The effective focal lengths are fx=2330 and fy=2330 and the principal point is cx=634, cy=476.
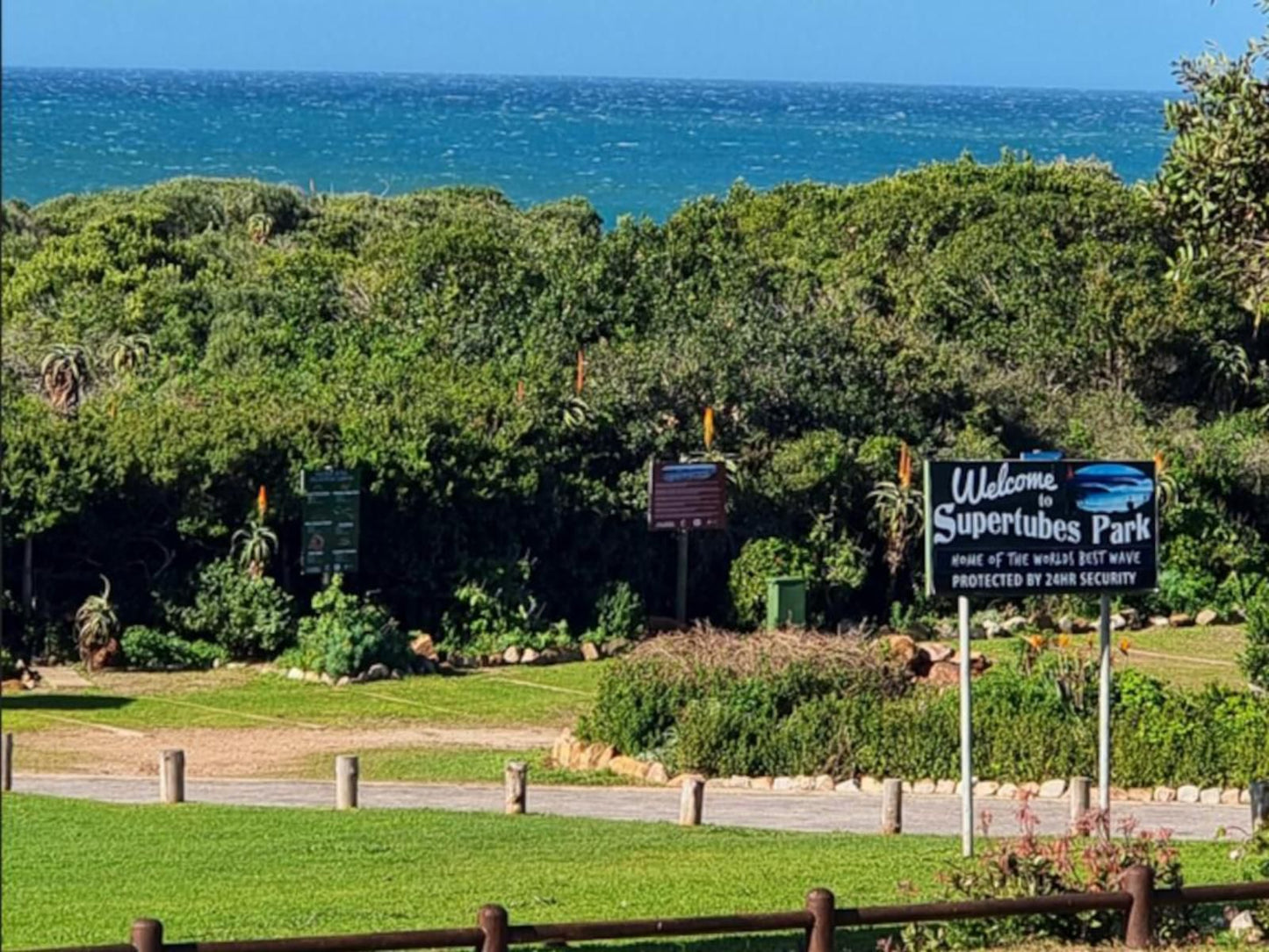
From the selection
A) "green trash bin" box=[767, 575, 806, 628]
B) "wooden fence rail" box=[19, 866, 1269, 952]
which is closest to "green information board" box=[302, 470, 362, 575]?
"green trash bin" box=[767, 575, 806, 628]

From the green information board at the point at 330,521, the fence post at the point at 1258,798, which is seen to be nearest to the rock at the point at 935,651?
the green information board at the point at 330,521

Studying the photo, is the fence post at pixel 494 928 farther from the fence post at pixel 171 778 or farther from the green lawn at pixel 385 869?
the fence post at pixel 171 778

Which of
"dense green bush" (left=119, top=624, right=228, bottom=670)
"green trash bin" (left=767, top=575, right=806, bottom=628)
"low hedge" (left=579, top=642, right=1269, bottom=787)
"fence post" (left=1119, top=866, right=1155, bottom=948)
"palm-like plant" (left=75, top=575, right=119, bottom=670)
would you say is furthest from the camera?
"green trash bin" (left=767, top=575, right=806, bottom=628)

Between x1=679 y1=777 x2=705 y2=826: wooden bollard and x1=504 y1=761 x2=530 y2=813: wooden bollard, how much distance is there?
1.60 m

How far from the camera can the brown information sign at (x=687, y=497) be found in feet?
115

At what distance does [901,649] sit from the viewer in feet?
93.8

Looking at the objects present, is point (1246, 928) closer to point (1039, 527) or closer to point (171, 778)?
point (1039, 527)

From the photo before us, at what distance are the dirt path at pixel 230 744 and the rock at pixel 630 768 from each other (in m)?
1.90

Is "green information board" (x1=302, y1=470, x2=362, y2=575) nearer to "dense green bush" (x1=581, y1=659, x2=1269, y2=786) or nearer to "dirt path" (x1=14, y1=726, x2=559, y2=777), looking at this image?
"dirt path" (x1=14, y1=726, x2=559, y2=777)

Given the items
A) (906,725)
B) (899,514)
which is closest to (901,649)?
(906,725)

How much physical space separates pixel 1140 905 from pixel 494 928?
351 centimetres

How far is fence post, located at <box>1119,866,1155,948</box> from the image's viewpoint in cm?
1216

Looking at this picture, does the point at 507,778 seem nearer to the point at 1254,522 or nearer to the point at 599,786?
the point at 599,786

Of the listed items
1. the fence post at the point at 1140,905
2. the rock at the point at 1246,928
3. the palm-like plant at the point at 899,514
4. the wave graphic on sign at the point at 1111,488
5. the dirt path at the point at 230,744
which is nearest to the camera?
the fence post at the point at 1140,905
